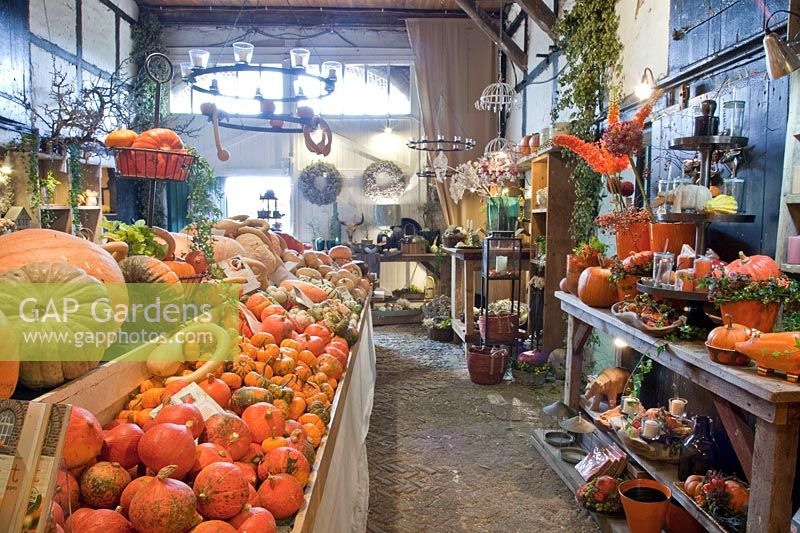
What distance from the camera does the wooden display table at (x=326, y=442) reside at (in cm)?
127

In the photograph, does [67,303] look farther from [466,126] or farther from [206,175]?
[466,126]

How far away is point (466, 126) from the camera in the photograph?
352 inches

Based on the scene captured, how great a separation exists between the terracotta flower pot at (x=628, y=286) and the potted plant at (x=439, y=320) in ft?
13.4

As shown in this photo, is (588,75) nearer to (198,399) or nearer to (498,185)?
(498,185)

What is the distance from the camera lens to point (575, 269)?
3543 millimetres

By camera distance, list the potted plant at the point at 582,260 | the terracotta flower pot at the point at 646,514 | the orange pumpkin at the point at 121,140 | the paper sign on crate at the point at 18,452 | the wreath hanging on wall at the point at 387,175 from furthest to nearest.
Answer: the wreath hanging on wall at the point at 387,175 < the potted plant at the point at 582,260 < the terracotta flower pot at the point at 646,514 < the orange pumpkin at the point at 121,140 < the paper sign on crate at the point at 18,452

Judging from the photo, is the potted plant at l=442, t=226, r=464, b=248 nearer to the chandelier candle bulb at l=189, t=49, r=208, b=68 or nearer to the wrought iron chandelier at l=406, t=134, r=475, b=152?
the wrought iron chandelier at l=406, t=134, r=475, b=152

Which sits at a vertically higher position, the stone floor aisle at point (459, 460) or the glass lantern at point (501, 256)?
the glass lantern at point (501, 256)

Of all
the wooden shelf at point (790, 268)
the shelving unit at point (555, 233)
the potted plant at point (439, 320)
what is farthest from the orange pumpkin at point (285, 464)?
the potted plant at point (439, 320)

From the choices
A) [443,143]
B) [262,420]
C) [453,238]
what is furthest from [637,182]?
[443,143]

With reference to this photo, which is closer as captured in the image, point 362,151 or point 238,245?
point 238,245

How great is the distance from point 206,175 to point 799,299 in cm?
214

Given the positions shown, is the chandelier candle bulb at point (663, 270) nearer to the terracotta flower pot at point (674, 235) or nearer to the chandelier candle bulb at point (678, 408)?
the terracotta flower pot at point (674, 235)

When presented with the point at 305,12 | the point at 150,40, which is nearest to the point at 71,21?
the point at 150,40
